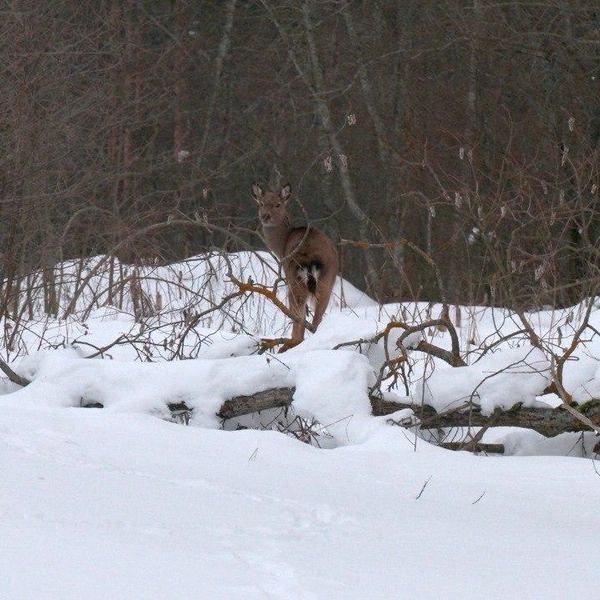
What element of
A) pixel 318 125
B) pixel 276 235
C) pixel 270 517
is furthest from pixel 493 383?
pixel 318 125

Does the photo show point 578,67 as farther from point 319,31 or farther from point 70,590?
point 70,590

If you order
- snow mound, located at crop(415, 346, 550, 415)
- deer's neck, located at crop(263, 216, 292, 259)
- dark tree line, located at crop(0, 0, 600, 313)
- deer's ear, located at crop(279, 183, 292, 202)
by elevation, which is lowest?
snow mound, located at crop(415, 346, 550, 415)

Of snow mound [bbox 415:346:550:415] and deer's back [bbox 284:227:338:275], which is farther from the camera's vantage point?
deer's back [bbox 284:227:338:275]

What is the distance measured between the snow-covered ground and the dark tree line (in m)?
2.90

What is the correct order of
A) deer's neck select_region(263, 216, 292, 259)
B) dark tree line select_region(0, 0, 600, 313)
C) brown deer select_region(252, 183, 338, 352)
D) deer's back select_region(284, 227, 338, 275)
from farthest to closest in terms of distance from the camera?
deer's neck select_region(263, 216, 292, 259) < dark tree line select_region(0, 0, 600, 313) < deer's back select_region(284, 227, 338, 275) < brown deer select_region(252, 183, 338, 352)

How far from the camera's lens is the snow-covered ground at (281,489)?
3322 mm

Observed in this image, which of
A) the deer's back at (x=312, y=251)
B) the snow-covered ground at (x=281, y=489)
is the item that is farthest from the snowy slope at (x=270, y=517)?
the deer's back at (x=312, y=251)

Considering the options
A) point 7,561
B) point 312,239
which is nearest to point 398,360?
point 7,561

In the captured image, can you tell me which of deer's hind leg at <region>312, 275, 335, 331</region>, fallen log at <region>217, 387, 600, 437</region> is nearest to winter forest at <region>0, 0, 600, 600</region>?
fallen log at <region>217, 387, 600, 437</region>

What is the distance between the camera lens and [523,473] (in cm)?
529

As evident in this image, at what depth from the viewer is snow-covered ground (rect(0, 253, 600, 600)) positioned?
3.32m

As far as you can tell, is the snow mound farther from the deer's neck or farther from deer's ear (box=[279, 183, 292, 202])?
deer's ear (box=[279, 183, 292, 202])

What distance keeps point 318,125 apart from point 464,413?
17261 millimetres

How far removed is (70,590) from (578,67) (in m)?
14.5
